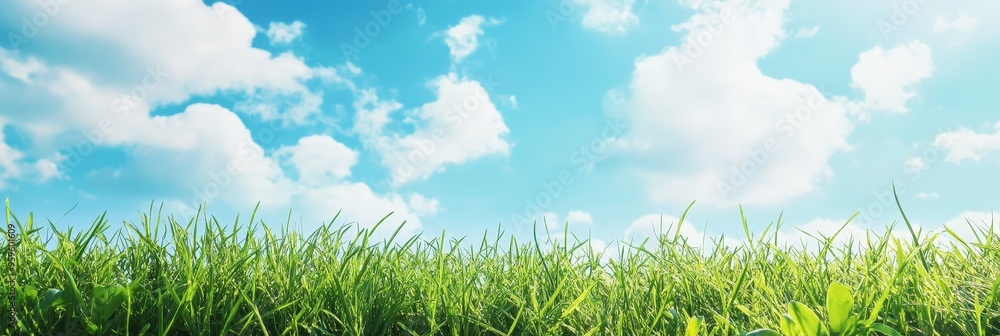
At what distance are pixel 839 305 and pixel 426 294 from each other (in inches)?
52.4

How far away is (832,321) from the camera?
1.93 metres

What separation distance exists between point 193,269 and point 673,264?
1.87m

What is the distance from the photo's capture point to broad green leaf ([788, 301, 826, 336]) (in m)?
1.88

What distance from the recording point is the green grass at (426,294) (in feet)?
7.34

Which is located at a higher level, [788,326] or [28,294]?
[28,294]

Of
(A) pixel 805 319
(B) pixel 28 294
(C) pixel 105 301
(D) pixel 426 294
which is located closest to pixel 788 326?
(A) pixel 805 319

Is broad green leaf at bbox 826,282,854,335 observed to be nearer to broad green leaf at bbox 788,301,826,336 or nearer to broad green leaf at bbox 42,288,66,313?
broad green leaf at bbox 788,301,826,336

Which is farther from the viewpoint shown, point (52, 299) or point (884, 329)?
point (52, 299)

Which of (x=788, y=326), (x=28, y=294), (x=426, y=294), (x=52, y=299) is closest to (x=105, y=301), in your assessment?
(x=52, y=299)

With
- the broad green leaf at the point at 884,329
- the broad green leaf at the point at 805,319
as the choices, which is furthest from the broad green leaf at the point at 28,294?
the broad green leaf at the point at 884,329

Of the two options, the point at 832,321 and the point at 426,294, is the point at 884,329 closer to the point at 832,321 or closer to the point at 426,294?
the point at 832,321

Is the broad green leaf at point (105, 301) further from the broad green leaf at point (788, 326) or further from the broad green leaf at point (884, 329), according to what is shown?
the broad green leaf at point (884, 329)

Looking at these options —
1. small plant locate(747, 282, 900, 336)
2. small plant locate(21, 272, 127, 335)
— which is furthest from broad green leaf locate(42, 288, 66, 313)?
small plant locate(747, 282, 900, 336)

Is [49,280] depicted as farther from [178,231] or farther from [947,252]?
[947,252]
